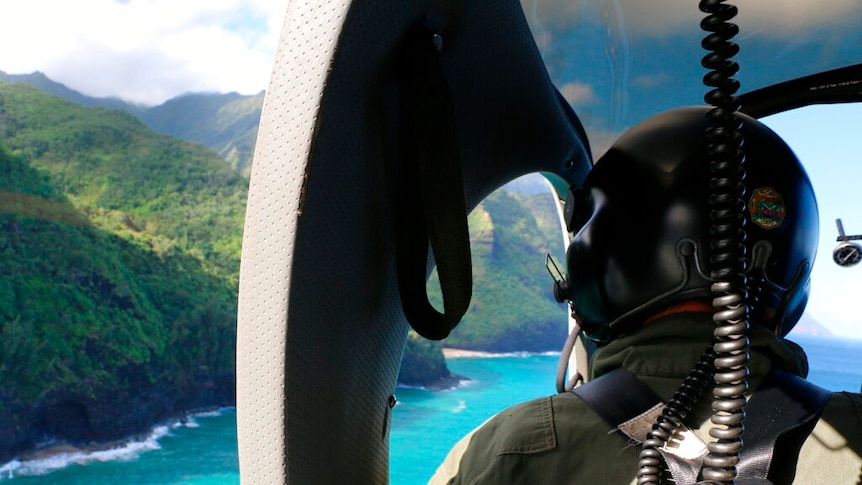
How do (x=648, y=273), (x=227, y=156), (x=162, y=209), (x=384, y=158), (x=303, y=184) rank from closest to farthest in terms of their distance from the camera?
(x=303, y=184) → (x=384, y=158) → (x=648, y=273) → (x=162, y=209) → (x=227, y=156)

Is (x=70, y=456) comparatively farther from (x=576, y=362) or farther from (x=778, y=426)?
(x=778, y=426)

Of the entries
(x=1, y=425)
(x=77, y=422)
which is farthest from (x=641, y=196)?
(x=77, y=422)

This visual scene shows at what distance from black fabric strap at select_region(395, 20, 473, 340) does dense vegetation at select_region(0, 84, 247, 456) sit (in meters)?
14.7

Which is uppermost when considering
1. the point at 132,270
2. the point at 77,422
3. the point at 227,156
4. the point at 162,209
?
the point at 227,156

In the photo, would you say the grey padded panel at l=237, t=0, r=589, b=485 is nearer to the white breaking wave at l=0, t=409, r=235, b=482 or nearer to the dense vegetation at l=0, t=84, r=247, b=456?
the white breaking wave at l=0, t=409, r=235, b=482

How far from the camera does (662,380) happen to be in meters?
0.88

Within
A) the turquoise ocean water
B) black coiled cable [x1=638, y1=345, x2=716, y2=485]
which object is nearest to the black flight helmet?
black coiled cable [x1=638, y1=345, x2=716, y2=485]

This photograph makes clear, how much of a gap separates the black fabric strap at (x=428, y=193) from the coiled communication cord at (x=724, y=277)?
A: 0.91ft

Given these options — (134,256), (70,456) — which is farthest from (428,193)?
(134,256)

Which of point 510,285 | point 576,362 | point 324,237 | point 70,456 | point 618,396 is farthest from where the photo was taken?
point 510,285

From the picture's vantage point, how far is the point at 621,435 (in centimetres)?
82

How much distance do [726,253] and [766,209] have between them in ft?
0.94

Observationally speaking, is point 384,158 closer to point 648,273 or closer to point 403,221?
point 403,221

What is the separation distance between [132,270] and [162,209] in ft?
11.6
